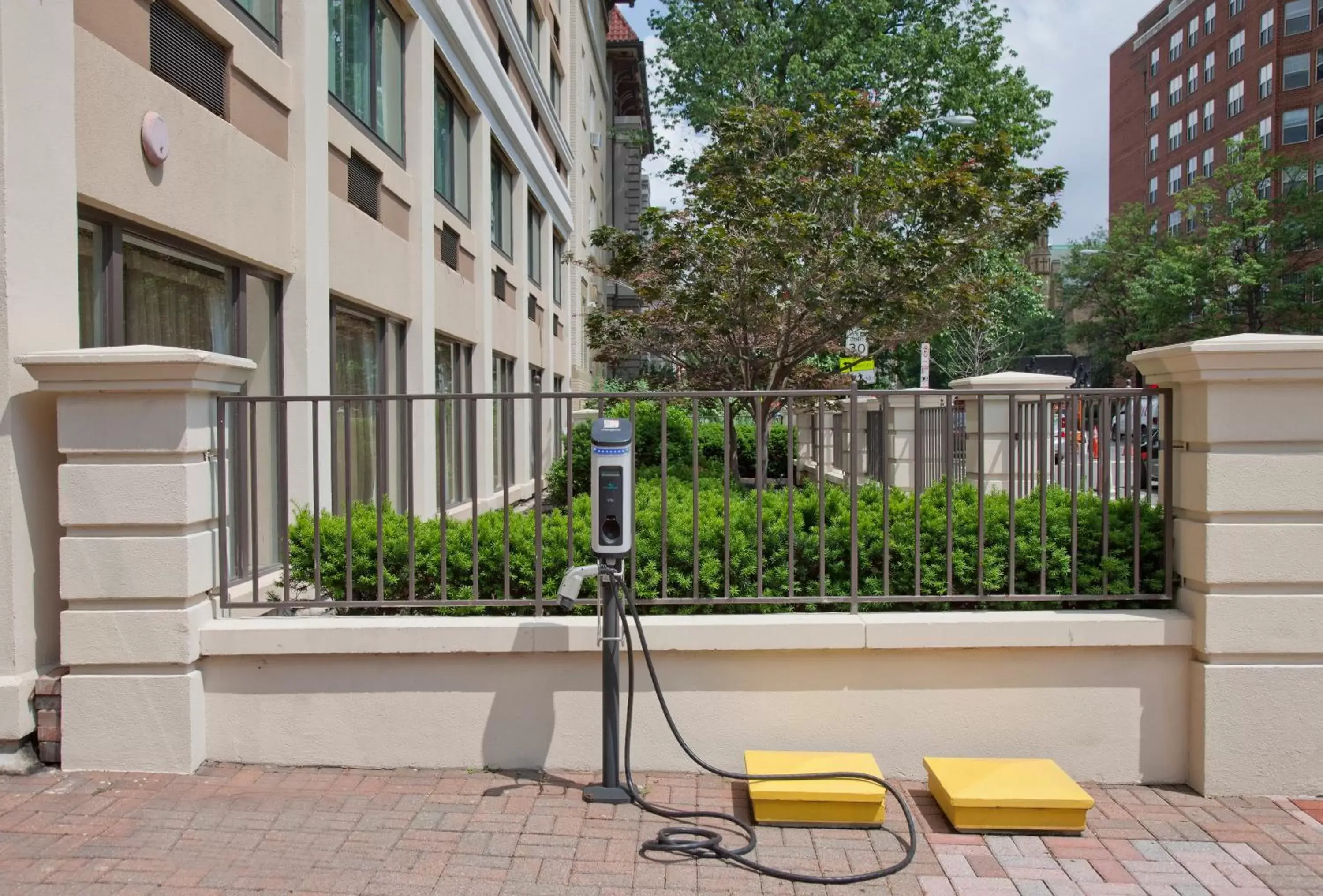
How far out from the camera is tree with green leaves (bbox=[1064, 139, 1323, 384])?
37.4 meters

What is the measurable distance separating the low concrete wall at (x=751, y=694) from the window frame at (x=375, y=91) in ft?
16.8

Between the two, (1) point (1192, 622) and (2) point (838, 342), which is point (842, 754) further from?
(2) point (838, 342)

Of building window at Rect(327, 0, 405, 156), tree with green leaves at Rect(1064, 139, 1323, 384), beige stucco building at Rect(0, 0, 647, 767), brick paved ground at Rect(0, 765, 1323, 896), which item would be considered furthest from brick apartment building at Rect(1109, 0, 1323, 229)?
brick paved ground at Rect(0, 765, 1323, 896)

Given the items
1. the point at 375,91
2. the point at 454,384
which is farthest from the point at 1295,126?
the point at 375,91

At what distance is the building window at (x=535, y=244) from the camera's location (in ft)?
62.1

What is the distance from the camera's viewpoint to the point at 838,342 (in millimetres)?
11680

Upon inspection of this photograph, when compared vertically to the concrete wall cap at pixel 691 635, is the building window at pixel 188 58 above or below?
above

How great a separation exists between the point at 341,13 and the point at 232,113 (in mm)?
2672

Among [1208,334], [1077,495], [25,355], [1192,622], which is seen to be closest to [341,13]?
[25,355]

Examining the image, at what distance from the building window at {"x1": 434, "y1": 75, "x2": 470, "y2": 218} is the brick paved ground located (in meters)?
8.65

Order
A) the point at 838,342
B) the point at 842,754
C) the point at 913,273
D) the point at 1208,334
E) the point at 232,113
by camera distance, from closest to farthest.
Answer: the point at 842,754 < the point at 232,113 < the point at 913,273 < the point at 838,342 < the point at 1208,334

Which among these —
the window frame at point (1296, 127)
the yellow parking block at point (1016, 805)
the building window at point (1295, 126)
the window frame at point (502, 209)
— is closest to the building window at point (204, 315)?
the yellow parking block at point (1016, 805)

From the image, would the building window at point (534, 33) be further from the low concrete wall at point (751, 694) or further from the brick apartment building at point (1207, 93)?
the brick apartment building at point (1207, 93)

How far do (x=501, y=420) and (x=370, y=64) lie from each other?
182 inches
